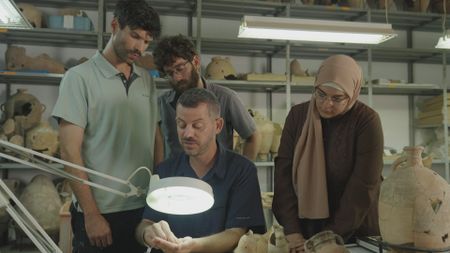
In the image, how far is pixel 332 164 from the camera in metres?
1.69

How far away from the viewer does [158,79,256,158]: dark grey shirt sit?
2.15 metres

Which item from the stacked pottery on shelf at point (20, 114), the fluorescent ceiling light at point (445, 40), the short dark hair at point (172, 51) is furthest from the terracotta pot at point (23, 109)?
the fluorescent ceiling light at point (445, 40)

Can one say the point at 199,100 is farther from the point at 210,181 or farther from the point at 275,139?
the point at 275,139

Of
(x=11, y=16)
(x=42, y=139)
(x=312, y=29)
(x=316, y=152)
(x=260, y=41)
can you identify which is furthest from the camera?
(x=260, y=41)

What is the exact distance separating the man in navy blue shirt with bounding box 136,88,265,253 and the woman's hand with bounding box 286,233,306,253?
0.11 metres

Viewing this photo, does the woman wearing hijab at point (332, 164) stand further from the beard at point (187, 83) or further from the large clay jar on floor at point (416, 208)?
the beard at point (187, 83)

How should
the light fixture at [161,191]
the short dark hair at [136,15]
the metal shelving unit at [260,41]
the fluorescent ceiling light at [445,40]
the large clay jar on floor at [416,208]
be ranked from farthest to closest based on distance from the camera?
the metal shelving unit at [260,41] → the fluorescent ceiling light at [445,40] → the short dark hair at [136,15] → the large clay jar on floor at [416,208] → the light fixture at [161,191]

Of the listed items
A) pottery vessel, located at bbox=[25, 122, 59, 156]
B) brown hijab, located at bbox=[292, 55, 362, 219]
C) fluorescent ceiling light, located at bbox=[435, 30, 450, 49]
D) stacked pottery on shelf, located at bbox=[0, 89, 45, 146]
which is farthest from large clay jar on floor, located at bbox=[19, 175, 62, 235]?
fluorescent ceiling light, located at bbox=[435, 30, 450, 49]

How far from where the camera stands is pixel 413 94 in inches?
184

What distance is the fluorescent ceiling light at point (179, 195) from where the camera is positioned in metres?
0.98

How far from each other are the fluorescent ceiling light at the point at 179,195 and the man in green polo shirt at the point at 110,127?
69cm

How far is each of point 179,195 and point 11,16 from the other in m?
0.93

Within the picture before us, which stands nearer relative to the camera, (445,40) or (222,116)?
(222,116)

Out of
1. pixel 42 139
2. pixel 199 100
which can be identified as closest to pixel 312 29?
pixel 199 100
